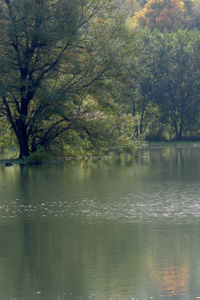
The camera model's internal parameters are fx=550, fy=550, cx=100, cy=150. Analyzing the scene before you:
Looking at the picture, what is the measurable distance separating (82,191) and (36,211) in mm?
3989

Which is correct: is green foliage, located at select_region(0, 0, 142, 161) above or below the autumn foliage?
below

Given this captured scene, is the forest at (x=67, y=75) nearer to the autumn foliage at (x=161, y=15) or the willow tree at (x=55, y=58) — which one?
the willow tree at (x=55, y=58)

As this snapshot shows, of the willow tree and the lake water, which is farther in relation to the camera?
the willow tree

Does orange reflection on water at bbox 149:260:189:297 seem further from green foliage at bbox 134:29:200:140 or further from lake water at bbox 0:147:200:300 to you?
green foliage at bbox 134:29:200:140

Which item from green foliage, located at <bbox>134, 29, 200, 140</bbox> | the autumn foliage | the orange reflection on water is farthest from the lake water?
the autumn foliage

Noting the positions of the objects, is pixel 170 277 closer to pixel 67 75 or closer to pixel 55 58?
pixel 55 58

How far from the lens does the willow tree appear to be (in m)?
27.7

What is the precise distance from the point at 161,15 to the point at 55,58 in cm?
4598

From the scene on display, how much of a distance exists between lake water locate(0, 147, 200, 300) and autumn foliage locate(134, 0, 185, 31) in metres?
56.3

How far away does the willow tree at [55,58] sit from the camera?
27.7 metres

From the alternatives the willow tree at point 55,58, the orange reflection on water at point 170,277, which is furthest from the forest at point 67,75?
the orange reflection on water at point 170,277

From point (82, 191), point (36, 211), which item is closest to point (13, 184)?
point (82, 191)

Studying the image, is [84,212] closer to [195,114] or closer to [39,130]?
[39,130]

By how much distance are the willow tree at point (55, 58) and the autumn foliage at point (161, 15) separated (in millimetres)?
43695
